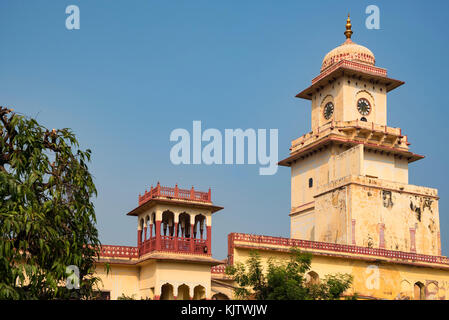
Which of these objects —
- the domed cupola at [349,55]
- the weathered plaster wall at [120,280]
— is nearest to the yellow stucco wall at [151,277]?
the weathered plaster wall at [120,280]

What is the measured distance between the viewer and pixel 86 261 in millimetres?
16828

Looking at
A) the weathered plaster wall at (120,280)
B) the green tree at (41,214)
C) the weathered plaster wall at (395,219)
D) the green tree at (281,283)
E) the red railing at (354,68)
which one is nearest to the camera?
the green tree at (41,214)

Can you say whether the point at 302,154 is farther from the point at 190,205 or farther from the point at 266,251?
the point at 190,205

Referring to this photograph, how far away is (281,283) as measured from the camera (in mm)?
24922

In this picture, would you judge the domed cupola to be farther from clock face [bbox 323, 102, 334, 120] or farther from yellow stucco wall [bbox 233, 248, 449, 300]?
yellow stucco wall [bbox 233, 248, 449, 300]

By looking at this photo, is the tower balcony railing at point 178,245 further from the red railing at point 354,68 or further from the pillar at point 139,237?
the red railing at point 354,68

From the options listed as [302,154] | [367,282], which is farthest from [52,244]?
[302,154]

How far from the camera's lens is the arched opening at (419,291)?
34531 mm

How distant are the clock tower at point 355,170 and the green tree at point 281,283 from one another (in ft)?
32.7

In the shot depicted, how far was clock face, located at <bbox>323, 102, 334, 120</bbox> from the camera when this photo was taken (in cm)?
4382

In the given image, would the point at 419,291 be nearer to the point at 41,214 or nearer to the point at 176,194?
the point at 176,194

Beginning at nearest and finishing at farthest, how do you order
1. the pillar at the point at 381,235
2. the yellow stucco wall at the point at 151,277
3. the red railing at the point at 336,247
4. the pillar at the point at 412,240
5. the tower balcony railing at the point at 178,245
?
the yellow stucco wall at the point at 151,277 < the tower balcony railing at the point at 178,245 < the red railing at the point at 336,247 < the pillar at the point at 381,235 < the pillar at the point at 412,240

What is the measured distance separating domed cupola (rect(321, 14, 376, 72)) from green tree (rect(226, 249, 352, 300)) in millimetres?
20287

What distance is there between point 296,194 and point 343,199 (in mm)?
7348
